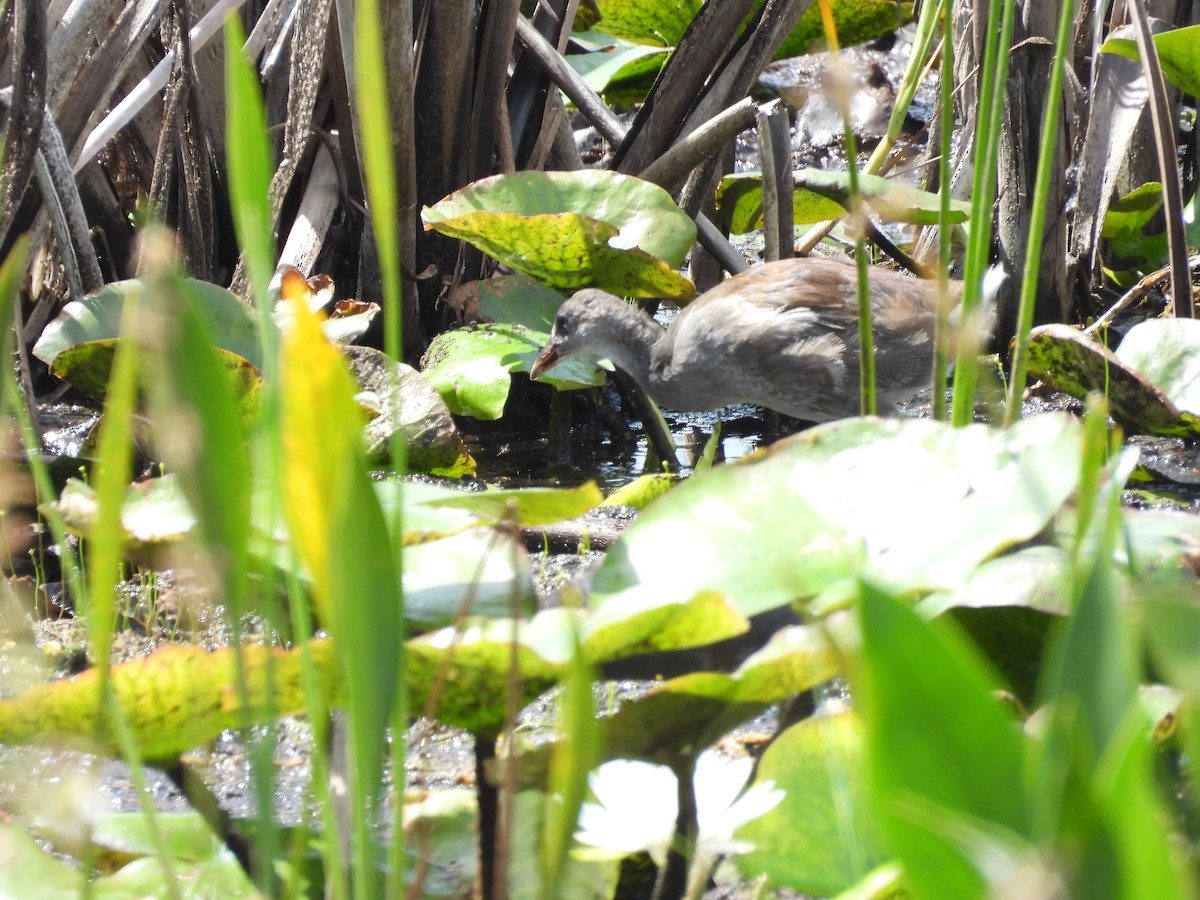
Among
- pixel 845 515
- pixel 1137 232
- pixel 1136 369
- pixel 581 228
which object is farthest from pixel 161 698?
pixel 1137 232

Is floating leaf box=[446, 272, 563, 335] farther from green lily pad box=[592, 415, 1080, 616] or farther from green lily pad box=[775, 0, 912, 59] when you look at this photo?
green lily pad box=[775, 0, 912, 59]

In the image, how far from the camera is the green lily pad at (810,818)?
3.26 feet

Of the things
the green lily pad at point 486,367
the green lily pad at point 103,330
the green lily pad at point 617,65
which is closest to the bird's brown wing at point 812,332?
the green lily pad at point 486,367

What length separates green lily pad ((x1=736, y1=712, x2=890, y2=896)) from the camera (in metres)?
0.99

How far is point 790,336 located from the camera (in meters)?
3.52

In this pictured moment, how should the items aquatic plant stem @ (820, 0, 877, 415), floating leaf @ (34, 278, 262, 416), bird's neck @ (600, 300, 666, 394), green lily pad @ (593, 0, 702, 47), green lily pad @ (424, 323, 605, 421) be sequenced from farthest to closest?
green lily pad @ (593, 0, 702, 47), bird's neck @ (600, 300, 666, 394), green lily pad @ (424, 323, 605, 421), floating leaf @ (34, 278, 262, 416), aquatic plant stem @ (820, 0, 877, 415)

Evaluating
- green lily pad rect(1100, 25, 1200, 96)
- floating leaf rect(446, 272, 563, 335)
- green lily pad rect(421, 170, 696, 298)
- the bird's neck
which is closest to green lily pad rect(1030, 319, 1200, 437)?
green lily pad rect(1100, 25, 1200, 96)

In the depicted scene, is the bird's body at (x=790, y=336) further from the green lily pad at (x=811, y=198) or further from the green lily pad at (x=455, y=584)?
the green lily pad at (x=455, y=584)

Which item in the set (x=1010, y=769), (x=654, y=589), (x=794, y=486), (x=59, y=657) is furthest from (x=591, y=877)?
(x=59, y=657)

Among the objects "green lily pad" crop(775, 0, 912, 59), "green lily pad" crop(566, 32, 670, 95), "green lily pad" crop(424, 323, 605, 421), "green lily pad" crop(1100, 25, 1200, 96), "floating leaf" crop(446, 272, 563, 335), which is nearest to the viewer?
"green lily pad" crop(424, 323, 605, 421)

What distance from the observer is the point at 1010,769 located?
0.56 m

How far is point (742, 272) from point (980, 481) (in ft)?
8.62

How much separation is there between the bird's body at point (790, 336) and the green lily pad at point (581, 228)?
0.24 meters

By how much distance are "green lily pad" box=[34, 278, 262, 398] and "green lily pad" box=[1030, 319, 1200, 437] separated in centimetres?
185
